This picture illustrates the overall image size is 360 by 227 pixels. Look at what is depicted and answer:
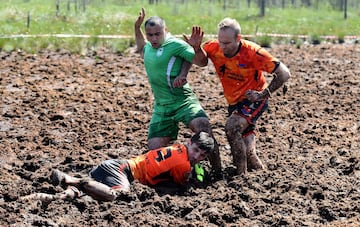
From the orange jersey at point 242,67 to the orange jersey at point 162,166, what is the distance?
109 cm

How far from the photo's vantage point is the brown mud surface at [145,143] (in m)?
7.05

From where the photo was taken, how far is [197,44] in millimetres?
8188

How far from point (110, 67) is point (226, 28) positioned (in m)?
6.67

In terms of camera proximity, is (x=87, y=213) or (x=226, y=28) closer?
(x=87, y=213)

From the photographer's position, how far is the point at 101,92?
1260 centimetres

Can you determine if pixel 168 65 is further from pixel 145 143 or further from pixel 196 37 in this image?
pixel 145 143

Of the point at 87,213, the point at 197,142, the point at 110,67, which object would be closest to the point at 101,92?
the point at 110,67

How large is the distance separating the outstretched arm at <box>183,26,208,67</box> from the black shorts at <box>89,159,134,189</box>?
1.49 meters

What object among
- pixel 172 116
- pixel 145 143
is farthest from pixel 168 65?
pixel 145 143

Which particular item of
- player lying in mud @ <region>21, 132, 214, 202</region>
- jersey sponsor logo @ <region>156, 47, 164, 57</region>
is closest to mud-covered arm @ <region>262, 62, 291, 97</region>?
player lying in mud @ <region>21, 132, 214, 202</region>

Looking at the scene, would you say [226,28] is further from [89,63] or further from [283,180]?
[89,63]

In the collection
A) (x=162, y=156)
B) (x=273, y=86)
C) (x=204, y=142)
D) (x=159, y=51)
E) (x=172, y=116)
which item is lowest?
(x=162, y=156)

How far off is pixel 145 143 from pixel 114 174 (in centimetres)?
234

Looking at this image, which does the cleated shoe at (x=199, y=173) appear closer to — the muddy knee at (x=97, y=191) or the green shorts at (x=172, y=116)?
the green shorts at (x=172, y=116)
